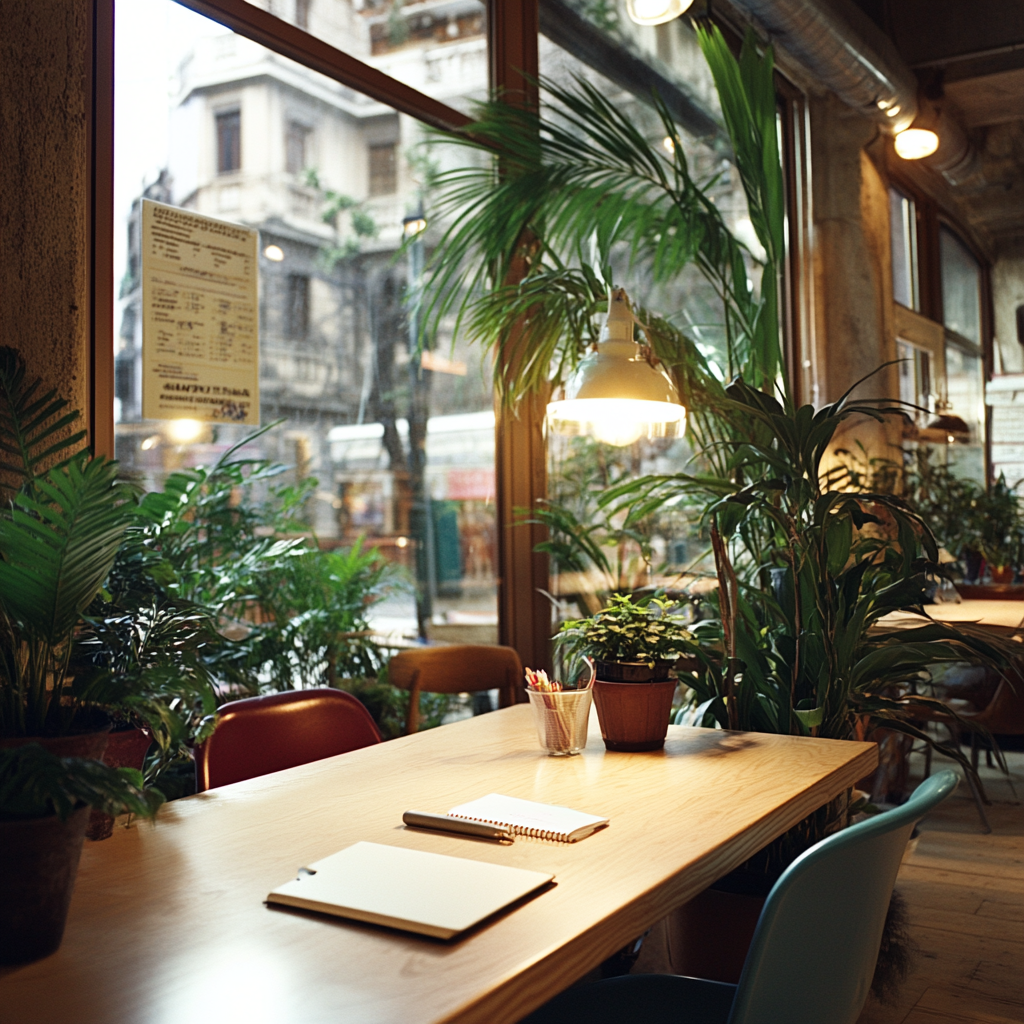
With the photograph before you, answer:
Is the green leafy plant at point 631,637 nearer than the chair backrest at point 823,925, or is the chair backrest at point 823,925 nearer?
the chair backrest at point 823,925

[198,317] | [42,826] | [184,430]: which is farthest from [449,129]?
[42,826]

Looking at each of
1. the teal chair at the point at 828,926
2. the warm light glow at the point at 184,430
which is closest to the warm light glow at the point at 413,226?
the warm light glow at the point at 184,430

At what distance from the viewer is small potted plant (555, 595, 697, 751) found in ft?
6.82

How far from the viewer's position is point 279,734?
219cm

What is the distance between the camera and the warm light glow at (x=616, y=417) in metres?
2.49

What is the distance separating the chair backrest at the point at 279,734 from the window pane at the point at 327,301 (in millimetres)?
759

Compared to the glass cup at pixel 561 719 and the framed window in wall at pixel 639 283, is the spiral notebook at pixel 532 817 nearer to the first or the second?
the glass cup at pixel 561 719

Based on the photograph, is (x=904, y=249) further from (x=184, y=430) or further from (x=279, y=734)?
(x=279, y=734)

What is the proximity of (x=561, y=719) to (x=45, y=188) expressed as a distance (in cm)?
142

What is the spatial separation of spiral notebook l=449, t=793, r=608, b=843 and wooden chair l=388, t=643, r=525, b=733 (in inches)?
55.8

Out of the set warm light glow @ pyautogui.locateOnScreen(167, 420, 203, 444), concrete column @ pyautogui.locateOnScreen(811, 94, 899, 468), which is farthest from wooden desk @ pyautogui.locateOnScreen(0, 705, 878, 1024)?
concrete column @ pyautogui.locateOnScreen(811, 94, 899, 468)

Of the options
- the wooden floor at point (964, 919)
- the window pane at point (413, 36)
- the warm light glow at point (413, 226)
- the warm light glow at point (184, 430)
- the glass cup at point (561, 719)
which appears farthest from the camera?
the warm light glow at point (413, 226)

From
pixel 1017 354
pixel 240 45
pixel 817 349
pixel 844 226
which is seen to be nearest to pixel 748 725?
pixel 240 45

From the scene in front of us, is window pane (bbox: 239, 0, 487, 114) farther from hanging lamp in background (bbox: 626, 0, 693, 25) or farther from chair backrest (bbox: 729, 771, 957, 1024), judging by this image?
chair backrest (bbox: 729, 771, 957, 1024)
